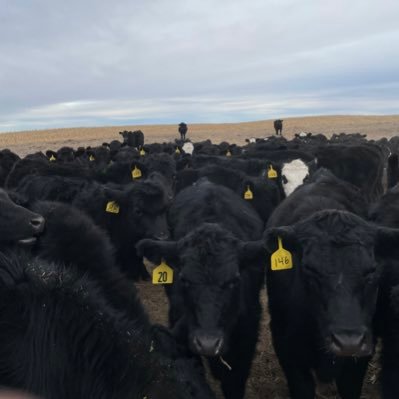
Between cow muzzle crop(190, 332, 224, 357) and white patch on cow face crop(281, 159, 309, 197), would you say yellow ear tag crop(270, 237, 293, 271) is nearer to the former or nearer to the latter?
cow muzzle crop(190, 332, 224, 357)

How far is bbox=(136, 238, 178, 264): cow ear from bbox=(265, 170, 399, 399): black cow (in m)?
0.74

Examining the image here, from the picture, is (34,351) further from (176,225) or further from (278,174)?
(278,174)

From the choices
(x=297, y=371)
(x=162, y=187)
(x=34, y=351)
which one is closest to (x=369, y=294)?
(x=297, y=371)

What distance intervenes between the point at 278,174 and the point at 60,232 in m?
5.48

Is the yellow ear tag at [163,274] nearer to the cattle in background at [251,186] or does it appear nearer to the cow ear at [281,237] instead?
the cow ear at [281,237]

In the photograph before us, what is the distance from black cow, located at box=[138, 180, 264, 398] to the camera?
11.2 feet

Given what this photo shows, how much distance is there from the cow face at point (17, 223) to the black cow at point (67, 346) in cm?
188

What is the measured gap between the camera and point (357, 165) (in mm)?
10336

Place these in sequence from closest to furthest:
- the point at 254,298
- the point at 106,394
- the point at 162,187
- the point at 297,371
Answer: the point at 106,394
the point at 297,371
the point at 254,298
the point at 162,187

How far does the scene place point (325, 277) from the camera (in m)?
3.19

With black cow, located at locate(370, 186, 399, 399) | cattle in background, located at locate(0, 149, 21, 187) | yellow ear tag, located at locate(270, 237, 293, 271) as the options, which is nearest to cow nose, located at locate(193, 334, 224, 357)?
yellow ear tag, located at locate(270, 237, 293, 271)

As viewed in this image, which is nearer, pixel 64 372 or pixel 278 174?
pixel 64 372

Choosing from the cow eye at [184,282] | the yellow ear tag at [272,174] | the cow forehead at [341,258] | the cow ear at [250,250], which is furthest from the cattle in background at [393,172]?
the cow eye at [184,282]

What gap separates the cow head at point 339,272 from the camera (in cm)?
299
